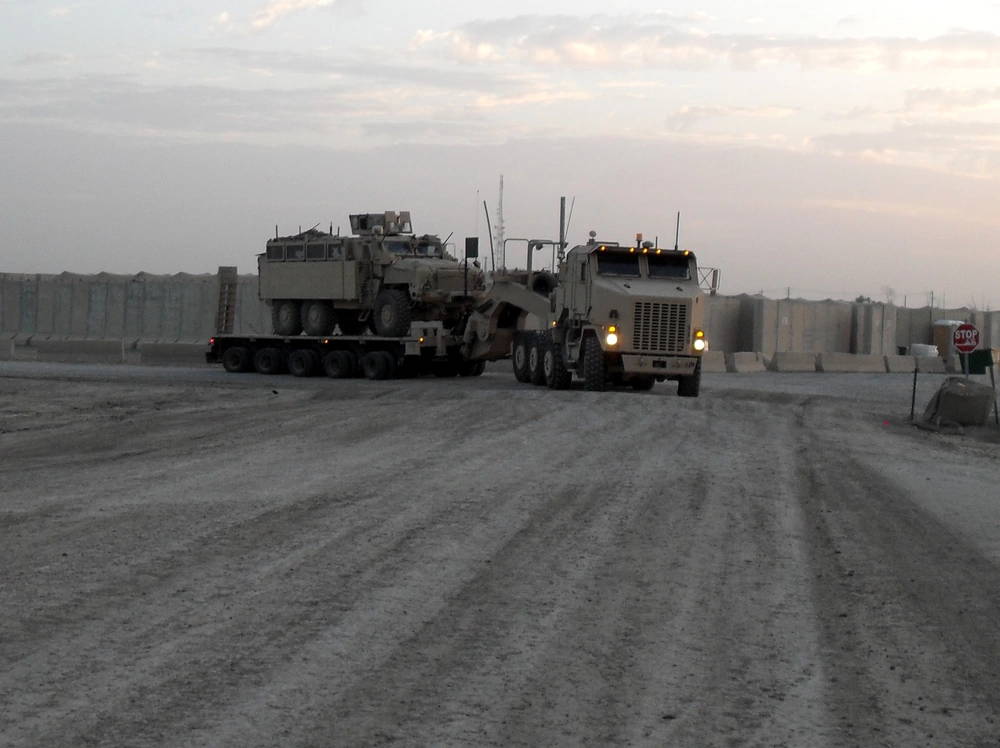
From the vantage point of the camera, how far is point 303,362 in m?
35.4

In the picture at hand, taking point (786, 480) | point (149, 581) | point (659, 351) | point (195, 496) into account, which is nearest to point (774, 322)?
point (659, 351)

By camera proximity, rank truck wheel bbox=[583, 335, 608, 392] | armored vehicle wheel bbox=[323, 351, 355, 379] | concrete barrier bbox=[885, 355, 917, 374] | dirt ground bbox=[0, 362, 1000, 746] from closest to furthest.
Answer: dirt ground bbox=[0, 362, 1000, 746] → truck wheel bbox=[583, 335, 608, 392] → armored vehicle wheel bbox=[323, 351, 355, 379] → concrete barrier bbox=[885, 355, 917, 374]

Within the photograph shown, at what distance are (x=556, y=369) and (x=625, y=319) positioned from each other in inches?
94.4

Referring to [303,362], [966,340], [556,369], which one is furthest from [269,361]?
[966,340]

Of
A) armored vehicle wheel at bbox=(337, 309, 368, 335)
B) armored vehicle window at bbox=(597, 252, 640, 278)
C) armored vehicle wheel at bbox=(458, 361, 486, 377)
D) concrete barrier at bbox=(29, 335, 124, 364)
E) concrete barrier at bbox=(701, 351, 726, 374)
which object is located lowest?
concrete barrier at bbox=(29, 335, 124, 364)

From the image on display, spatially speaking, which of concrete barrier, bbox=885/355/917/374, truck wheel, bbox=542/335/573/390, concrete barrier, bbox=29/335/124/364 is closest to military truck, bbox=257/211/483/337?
truck wheel, bbox=542/335/573/390

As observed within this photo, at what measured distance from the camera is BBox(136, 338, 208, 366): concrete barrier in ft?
141

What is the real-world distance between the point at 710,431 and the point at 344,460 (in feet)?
19.9

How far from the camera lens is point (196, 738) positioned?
562cm

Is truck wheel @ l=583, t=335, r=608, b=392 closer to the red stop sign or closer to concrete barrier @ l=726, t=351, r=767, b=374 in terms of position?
the red stop sign

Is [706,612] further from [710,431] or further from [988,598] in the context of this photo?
[710,431]

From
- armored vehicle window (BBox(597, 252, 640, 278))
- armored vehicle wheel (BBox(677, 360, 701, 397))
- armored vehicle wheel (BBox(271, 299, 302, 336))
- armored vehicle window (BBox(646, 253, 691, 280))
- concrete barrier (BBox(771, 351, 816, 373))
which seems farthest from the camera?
concrete barrier (BBox(771, 351, 816, 373))

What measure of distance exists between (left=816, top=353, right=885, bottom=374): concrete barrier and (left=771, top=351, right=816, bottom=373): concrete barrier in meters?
0.33

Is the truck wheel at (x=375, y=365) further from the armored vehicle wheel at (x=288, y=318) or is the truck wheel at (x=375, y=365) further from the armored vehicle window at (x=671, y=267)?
the armored vehicle window at (x=671, y=267)
